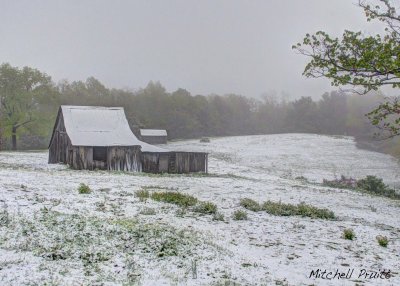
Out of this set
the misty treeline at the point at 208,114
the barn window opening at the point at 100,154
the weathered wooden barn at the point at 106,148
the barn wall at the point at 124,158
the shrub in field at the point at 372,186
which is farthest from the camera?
the misty treeline at the point at 208,114

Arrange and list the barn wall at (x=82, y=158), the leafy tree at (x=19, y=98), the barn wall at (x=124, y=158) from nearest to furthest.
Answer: the barn wall at (x=82, y=158) → the barn wall at (x=124, y=158) → the leafy tree at (x=19, y=98)

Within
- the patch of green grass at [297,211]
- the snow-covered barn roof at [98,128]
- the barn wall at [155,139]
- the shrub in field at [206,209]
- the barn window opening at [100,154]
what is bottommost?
the patch of green grass at [297,211]

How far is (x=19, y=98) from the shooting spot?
60031 mm

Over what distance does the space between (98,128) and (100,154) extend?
4.19 metres

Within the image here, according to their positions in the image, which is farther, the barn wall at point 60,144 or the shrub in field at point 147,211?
the barn wall at point 60,144

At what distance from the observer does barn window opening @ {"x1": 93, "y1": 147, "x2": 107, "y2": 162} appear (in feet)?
119

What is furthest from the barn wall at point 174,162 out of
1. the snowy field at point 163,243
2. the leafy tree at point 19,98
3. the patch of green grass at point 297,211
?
the leafy tree at point 19,98

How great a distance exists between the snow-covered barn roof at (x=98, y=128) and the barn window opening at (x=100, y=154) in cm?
71

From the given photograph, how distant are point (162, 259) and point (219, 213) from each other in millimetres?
5382

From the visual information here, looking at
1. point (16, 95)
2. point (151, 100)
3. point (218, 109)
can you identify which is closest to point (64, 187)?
point (16, 95)

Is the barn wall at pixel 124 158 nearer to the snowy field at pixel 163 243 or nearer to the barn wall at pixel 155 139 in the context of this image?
the snowy field at pixel 163 243

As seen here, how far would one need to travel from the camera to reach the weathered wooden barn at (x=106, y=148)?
116ft

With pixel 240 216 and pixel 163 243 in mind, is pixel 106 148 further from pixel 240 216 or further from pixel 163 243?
pixel 163 243

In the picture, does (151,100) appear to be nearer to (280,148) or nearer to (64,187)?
(280,148)
